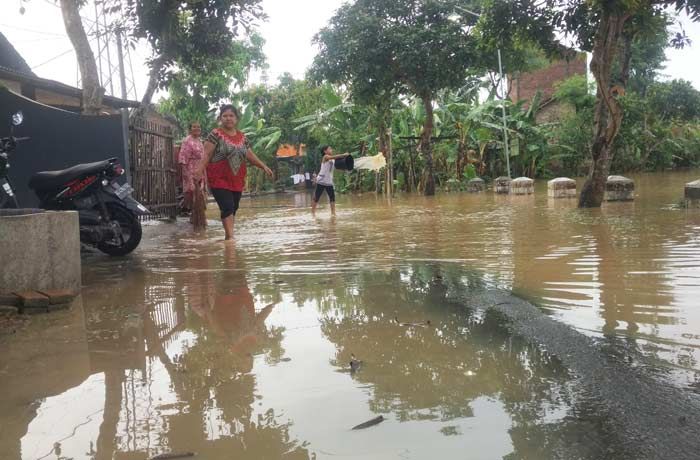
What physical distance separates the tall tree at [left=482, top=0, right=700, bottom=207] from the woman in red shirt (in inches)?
239

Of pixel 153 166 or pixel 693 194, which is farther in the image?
pixel 153 166

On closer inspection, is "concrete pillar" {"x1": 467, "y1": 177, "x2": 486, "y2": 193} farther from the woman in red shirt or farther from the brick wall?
the brick wall

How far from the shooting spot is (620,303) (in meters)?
3.80

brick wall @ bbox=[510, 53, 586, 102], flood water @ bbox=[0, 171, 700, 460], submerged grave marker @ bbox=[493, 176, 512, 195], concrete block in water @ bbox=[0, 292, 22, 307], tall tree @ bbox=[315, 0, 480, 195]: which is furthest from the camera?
brick wall @ bbox=[510, 53, 586, 102]

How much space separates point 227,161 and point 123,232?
151 centimetres

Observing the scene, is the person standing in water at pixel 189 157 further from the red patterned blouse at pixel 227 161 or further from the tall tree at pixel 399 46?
the tall tree at pixel 399 46

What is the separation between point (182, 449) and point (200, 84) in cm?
2519

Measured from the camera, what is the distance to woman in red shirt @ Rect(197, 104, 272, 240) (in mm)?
7617

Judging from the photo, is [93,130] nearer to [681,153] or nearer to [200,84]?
[200,84]

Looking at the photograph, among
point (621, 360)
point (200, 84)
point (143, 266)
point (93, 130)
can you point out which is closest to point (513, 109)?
point (200, 84)

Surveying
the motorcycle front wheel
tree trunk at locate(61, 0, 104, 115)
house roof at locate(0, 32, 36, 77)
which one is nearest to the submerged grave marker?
tree trunk at locate(61, 0, 104, 115)

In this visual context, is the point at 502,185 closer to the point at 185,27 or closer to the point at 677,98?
the point at 185,27

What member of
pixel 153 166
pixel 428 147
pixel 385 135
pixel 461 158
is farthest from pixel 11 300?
pixel 461 158

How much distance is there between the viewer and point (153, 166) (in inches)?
455
